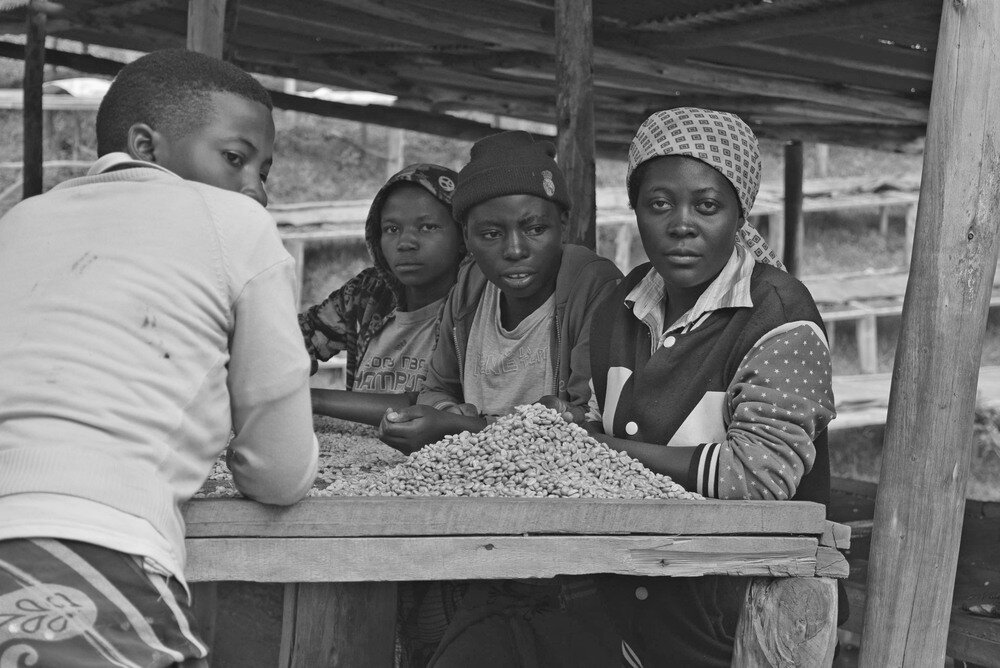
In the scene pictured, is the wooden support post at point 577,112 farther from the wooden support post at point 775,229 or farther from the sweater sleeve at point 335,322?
the wooden support post at point 775,229

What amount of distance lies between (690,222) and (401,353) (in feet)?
4.47

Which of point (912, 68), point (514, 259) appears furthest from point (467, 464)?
point (912, 68)

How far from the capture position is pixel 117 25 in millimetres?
5691

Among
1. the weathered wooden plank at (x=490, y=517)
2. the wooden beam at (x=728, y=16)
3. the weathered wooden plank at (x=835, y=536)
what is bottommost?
the weathered wooden plank at (x=835, y=536)

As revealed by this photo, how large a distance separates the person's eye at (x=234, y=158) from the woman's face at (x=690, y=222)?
89 cm

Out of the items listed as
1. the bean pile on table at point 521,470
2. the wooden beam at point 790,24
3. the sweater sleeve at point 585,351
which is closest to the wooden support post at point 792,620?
the bean pile on table at point 521,470

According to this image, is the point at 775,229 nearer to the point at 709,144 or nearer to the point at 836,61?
the point at 836,61

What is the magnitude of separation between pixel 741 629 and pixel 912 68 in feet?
13.6

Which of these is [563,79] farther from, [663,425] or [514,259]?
[663,425]

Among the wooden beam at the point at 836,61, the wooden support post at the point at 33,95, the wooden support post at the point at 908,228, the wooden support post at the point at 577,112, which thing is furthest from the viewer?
the wooden support post at the point at 908,228

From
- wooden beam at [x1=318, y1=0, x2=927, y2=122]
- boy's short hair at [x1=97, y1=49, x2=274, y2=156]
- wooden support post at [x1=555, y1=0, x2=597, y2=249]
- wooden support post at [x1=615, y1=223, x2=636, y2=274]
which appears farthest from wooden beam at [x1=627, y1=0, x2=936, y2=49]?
wooden support post at [x1=615, y1=223, x2=636, y2=274]

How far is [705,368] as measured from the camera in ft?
7.50

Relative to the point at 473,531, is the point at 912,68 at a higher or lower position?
higher

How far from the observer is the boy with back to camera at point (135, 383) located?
1469 millimetres
